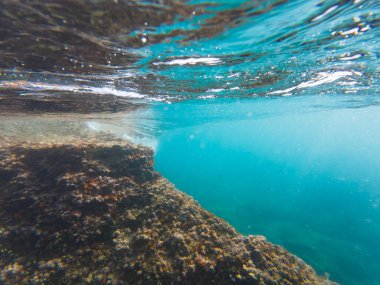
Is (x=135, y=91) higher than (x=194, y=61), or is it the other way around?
(x=194, y=61)

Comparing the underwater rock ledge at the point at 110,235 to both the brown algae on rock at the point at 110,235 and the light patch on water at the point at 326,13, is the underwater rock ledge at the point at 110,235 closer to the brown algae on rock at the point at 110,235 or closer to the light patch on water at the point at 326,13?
the brown algae on rock at the point at 110,235

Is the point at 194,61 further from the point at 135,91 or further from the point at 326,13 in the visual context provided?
the point at 135,91

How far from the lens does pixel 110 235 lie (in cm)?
771

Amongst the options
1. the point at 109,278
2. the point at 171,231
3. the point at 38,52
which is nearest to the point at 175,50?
the point at 38,52

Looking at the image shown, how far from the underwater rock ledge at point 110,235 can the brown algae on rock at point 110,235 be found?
30 millimetres

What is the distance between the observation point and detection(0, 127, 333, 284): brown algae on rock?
6254 millimetres

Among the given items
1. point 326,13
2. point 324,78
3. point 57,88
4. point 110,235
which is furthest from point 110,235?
point 324,78

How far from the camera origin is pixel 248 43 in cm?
810

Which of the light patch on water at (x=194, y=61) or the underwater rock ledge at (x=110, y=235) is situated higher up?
the light patch on water at (x=194, y=61)

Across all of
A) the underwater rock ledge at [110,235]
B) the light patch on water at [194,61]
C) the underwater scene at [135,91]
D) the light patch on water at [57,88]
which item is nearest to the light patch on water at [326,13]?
the underwater scene at [135,91]

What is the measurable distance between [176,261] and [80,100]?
13.5 metres

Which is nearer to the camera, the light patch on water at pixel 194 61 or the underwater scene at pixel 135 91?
the underwater scene at pixel 135 91

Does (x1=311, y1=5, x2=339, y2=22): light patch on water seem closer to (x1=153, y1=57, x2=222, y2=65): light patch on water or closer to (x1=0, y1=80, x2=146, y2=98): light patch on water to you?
(x1=153, y1=57, x2=222, y2=65): light patch on water

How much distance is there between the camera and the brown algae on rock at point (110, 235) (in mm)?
6254
